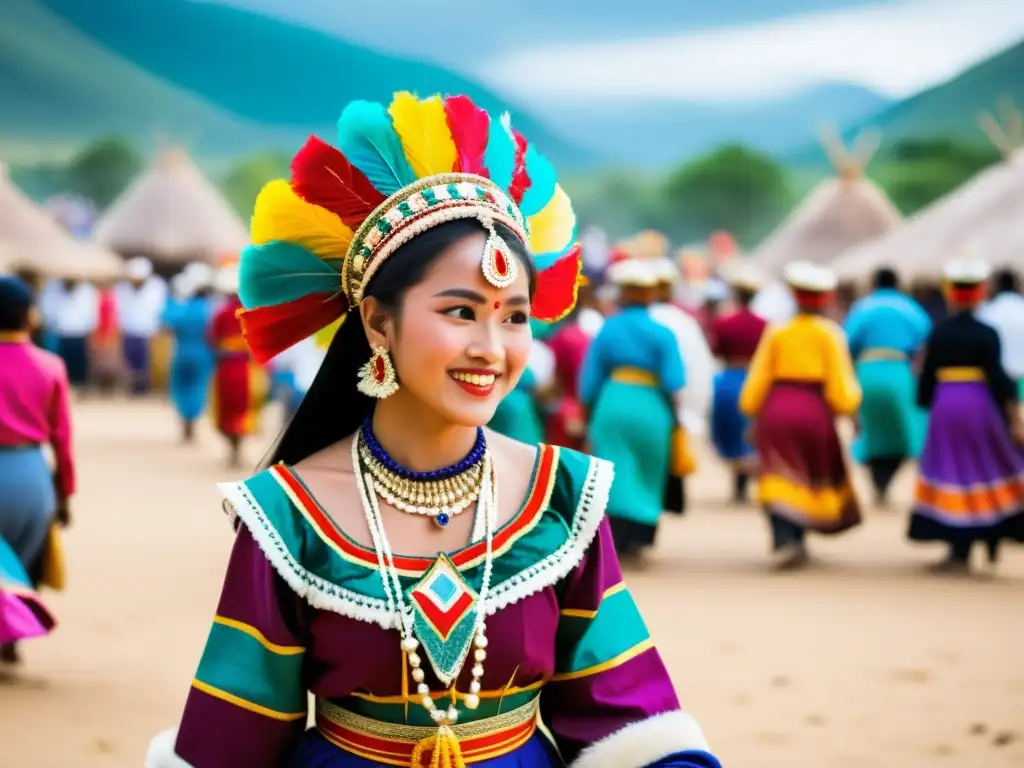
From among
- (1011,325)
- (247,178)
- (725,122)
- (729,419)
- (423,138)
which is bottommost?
(423,138)

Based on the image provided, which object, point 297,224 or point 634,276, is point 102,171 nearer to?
point 634,276

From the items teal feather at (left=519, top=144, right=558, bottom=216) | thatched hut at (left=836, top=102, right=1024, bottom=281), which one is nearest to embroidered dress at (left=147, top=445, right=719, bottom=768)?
teal feather at (left=519, top=144, right=558, bottom=216)

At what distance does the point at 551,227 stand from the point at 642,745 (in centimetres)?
90

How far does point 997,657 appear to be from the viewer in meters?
7.04

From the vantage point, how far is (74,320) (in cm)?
2134

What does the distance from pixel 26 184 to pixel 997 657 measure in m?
Result: 60.6

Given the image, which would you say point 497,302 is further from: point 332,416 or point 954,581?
point 954,581

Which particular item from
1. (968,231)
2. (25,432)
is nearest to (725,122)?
(968,231)

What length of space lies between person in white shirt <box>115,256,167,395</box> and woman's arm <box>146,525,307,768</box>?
18545 millimetres

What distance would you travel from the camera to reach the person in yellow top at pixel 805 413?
897cm

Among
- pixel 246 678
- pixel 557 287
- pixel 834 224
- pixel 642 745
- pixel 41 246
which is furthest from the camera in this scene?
pixel 834 224

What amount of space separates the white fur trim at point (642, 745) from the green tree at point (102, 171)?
58892mm

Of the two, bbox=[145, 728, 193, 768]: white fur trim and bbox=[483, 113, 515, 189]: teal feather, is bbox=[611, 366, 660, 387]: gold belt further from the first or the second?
bbox=[145, 728, 193, 768]: white fur trim

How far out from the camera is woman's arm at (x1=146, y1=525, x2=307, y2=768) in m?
2.32
